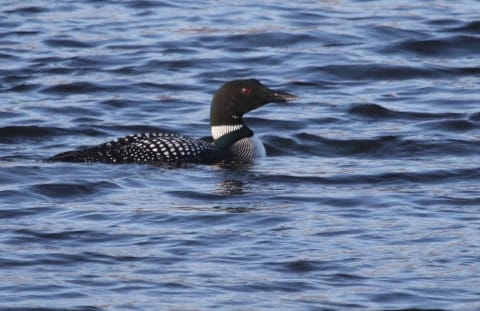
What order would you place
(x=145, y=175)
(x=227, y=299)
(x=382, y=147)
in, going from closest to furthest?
(x=227, y=299), (x=145, y=175), (x=382, y=147)

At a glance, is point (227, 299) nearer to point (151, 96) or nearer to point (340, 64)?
point (151, 96)

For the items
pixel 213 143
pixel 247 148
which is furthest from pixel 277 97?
pixel 213 143

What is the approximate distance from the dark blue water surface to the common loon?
0.34ft

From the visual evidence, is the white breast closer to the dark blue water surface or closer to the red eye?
the dark blue water surface

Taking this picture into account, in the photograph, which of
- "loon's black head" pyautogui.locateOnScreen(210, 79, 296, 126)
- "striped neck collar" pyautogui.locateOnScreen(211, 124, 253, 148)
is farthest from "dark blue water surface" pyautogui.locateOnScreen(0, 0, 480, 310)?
"loon's black head" pyautogui.locateOnScreen(210, 79, 296, 126)

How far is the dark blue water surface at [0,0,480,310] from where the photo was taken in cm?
793


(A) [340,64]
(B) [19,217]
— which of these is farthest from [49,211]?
(A) [340,64]

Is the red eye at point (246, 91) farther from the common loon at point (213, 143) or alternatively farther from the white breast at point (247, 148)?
the white breast at point (247, 148)

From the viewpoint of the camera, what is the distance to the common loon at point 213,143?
36.2ft

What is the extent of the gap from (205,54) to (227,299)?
9.18 metres

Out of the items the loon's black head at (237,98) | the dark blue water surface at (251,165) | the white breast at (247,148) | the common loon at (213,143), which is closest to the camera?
the dark blue water surface at (251,165)

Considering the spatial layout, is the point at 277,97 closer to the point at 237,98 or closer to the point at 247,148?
the point at 237,98

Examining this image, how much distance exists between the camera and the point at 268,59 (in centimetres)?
1633

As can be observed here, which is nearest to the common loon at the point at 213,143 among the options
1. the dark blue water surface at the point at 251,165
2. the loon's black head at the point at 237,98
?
the loon's black head at the point at 237,98
